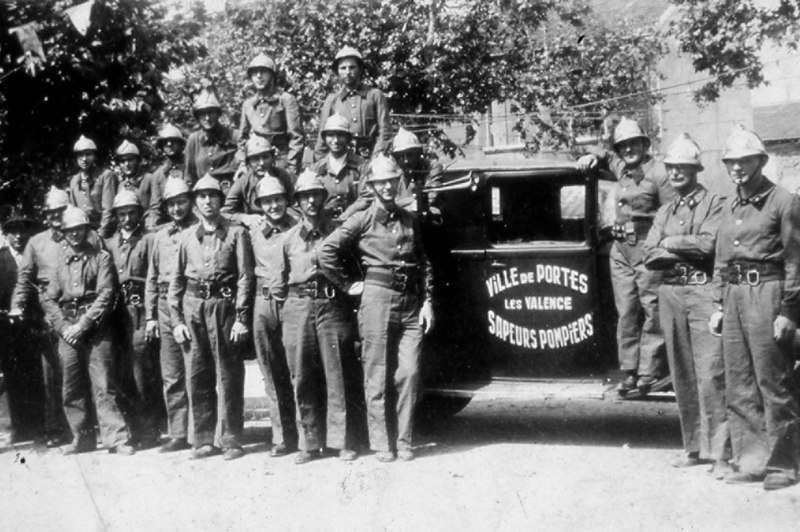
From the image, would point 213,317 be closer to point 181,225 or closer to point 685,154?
point 181,225

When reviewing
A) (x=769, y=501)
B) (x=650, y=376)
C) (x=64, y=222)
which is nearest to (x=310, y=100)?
(x=64, y=222)

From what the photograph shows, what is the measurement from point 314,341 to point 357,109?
7.61 feet

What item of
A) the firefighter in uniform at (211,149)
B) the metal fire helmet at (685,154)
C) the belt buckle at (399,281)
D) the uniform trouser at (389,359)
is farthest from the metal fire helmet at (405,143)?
the firefighter in uniform at (211,149)

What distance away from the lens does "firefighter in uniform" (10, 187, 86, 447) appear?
322 inches

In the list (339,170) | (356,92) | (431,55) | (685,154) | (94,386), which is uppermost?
(431,55)

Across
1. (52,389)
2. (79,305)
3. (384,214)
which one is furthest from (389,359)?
(52,389)

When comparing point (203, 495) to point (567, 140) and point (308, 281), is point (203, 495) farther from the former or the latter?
point (567, 140)

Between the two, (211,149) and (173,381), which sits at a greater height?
(211,149)

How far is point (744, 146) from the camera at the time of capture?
224 inches

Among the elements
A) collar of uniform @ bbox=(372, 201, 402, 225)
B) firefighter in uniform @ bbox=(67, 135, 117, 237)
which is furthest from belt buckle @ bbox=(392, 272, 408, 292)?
firefighter in uniform @ bbox=(67, 135, 117, 237)

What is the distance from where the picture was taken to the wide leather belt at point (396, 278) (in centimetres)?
704

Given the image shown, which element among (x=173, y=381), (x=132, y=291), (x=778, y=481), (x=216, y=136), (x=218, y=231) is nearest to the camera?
(x=778, y=481)

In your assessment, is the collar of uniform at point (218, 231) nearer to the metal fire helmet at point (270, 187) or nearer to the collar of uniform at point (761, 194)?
the metal fire helmet at point (270, 187)

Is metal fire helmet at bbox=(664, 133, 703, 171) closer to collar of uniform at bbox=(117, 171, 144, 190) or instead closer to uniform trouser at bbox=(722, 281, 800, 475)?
uniform trouser at bbox=(722, 281, 800, 475)
